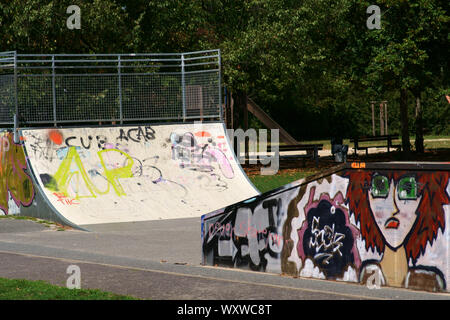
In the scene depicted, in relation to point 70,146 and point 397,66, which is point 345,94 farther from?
point 70,146

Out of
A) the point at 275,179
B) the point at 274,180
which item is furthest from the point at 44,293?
the point at 275,179

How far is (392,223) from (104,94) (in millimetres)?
12374

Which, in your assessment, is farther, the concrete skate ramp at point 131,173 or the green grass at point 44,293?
the concrete skate ramp at point 131,173

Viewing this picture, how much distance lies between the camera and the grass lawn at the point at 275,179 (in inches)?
843

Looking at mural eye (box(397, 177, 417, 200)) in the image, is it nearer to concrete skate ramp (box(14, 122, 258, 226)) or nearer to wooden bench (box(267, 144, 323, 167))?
concrete skate ramp (box(14, 122, 258, 226))

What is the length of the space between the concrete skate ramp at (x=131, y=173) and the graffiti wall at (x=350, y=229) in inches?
242

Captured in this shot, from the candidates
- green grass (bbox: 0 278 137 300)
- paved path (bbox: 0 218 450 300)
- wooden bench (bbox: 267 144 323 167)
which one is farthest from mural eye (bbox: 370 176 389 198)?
wooden bench (bbox: 267 144 323 167)

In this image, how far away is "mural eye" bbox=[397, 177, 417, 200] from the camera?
8000 millimetres

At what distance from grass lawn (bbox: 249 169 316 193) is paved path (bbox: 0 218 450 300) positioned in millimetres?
7275

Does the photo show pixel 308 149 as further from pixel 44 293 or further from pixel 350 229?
pixel 44 293

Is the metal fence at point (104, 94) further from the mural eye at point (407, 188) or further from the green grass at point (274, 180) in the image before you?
the mural eye at point (407, 188)

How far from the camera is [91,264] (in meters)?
9.84

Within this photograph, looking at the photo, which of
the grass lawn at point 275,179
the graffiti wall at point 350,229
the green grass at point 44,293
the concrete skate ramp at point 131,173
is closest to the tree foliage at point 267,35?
the grass lawn at point 275,179
